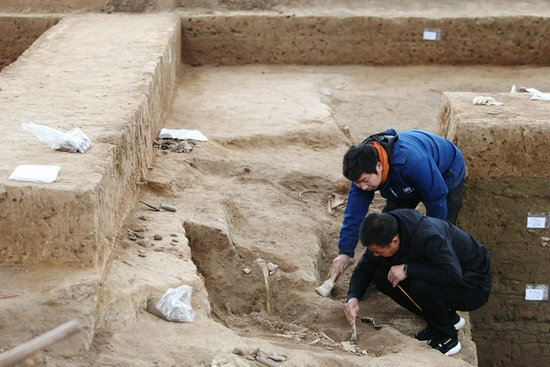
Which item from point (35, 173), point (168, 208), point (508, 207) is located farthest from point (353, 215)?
point (35, 173)

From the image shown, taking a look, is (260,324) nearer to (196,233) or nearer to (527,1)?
(196,233)

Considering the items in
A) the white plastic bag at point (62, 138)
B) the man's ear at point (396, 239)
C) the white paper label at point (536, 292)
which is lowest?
the white paper label at point (536, 292)

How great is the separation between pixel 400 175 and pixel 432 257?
554 millimetres

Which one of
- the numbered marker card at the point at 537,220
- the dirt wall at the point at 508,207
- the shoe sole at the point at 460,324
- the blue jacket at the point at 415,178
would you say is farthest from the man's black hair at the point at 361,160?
the numbered marker card at the point at 537,220

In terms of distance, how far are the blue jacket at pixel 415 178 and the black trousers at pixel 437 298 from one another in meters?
0.36

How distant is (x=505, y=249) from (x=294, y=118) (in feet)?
7.69

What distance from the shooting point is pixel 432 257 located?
4438mm

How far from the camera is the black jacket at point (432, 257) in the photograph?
4.41m

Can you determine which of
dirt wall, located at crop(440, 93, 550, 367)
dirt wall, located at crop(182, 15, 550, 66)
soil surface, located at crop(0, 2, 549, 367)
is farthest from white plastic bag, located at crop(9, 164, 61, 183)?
dirt wall, located at crop(182, 15, 550, 66)

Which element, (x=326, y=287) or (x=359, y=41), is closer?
(x=326, y=287)

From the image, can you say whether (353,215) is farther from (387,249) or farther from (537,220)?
(537,220)

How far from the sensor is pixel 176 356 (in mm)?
3576

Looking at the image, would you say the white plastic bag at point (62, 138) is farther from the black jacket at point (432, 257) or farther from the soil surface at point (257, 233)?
the black jacket at point (432, 257)

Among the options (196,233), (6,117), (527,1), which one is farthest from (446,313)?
(527,1)
